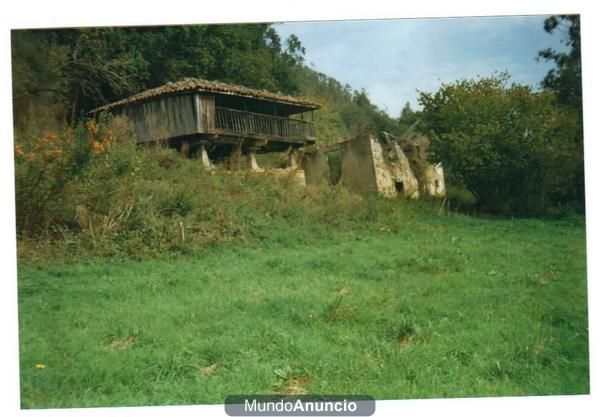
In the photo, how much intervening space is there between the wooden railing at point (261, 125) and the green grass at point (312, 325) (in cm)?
301

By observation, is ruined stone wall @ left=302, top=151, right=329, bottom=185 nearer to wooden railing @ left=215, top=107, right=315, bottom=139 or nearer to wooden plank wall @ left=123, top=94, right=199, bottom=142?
wooden railing @ left=215, top=107, right=315, bottom=139

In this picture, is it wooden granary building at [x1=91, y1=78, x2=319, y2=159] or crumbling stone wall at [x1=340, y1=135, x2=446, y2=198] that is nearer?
wooden granary building at [x1=91, y1=78, x2=319, y2=159]

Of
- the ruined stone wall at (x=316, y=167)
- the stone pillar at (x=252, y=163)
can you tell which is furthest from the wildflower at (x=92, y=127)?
the ruined stone wall at (x=316, y=167)

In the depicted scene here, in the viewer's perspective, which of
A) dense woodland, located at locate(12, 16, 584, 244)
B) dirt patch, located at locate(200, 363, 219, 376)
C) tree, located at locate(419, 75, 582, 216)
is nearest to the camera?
dirt patch, located at locate(200, 363, 219, 376)

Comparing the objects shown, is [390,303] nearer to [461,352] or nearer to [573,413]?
[461,352]

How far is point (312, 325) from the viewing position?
450 cm

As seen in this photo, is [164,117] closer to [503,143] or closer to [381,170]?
[381,170]

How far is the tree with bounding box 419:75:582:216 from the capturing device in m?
5.59

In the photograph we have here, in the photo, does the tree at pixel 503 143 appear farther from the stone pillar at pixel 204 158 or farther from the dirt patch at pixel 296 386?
the dirt patch at pixel 296 386
